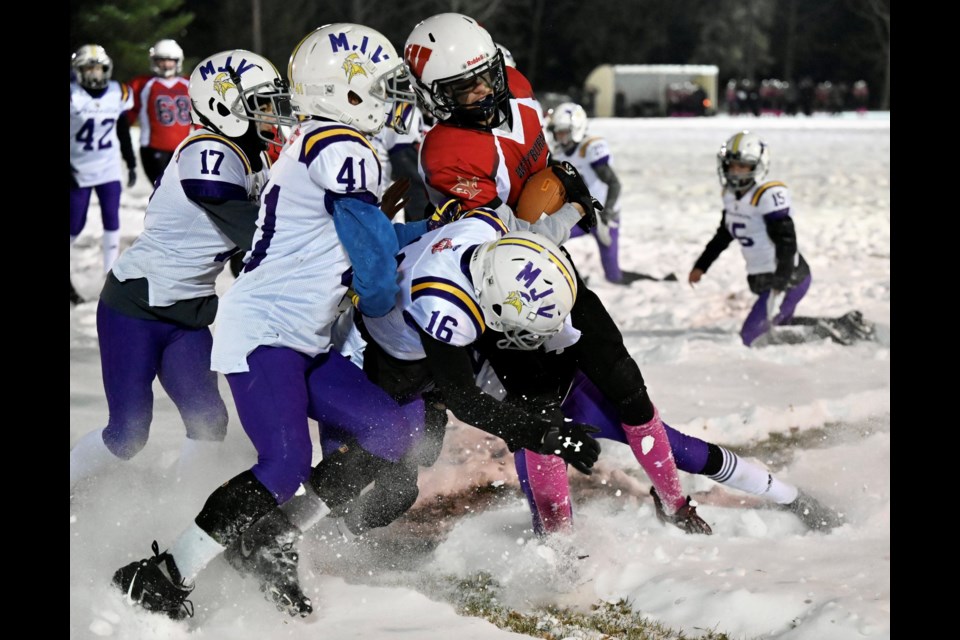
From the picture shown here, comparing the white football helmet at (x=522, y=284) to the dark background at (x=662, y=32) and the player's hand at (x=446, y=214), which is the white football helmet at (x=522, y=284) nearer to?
the player's hand at (x=446, y=214)

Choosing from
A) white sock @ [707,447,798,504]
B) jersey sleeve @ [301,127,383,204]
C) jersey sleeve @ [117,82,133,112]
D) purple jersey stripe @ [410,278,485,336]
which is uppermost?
jersey sleeve @ [117,82,133,112]

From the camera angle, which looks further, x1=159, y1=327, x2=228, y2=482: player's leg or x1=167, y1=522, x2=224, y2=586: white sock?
x1=159, y1=327, x2=228, y2=482: player's leg

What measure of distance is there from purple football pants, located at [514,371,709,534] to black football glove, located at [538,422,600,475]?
2.29 ft

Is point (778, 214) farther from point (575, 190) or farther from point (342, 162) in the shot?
point (342, 162)

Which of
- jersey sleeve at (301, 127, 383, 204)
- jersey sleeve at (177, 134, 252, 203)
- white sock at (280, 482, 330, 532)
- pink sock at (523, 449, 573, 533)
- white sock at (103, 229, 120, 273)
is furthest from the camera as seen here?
white sock at (103, 229, 120, 273)

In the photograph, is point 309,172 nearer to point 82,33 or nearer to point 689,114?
point 82,33

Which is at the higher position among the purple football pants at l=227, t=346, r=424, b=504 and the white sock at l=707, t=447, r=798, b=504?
the purple football pants at l=227, t=346, r=424, b=504

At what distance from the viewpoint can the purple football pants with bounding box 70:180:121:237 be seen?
28.4 ft

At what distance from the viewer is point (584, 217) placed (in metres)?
4.34

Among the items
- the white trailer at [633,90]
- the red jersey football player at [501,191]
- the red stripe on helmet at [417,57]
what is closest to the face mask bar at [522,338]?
the red jersey football player at [501,191]

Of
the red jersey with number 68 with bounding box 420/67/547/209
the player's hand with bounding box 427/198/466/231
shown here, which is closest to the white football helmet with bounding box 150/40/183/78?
the red jersey with number 68 with bounding box 420/67/547/209

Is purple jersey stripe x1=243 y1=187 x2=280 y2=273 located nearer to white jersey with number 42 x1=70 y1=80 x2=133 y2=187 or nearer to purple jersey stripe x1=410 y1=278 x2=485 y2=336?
purple jersey stripe x1=410 y1=278 x2=485 y2=336

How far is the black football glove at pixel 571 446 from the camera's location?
3492mm

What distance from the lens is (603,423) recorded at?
4.27m
